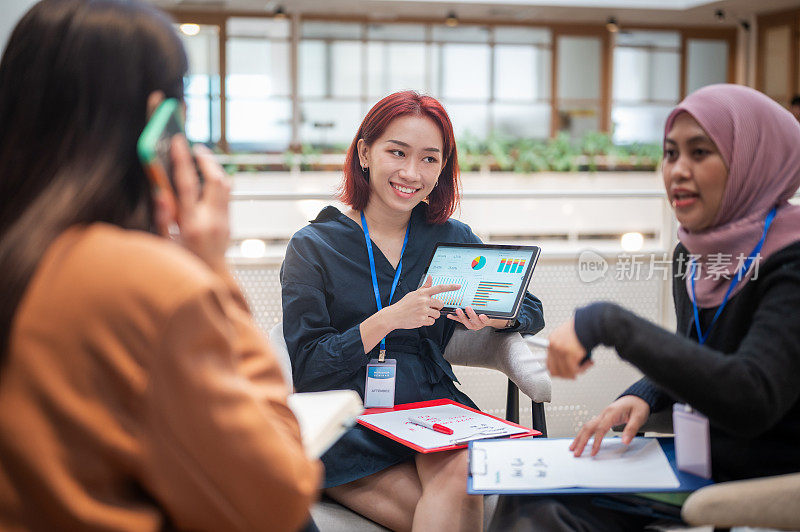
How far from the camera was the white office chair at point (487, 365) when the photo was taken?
1844 mm

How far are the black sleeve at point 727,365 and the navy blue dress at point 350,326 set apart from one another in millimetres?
831

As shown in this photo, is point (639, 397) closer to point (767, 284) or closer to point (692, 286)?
point (692, 286)

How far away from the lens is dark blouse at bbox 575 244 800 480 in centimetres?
126

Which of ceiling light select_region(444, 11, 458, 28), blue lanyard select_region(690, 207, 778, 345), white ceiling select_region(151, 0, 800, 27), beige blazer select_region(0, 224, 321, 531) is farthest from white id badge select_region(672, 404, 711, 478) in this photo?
ceiling light select_region(444, 11, 458, 28)

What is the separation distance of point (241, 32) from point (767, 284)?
43.8ft

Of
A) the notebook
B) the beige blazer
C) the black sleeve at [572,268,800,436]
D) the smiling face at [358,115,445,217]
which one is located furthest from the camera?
the smiling face at [358,115,445,217]

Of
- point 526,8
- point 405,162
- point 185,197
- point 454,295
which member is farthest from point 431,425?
point 526,8

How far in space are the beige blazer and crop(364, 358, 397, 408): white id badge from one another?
1273mm

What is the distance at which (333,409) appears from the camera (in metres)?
1.15

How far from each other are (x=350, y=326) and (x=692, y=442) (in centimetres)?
104

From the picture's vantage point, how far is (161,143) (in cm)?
88

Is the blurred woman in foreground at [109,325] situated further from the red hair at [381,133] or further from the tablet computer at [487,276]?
the red hair at [381,133]

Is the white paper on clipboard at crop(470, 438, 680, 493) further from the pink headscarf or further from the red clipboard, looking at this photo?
the pink headscarf
